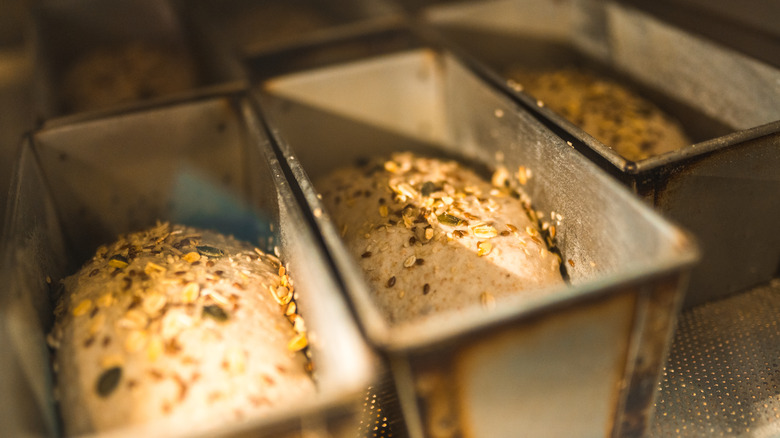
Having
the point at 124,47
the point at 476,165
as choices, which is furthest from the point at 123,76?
the point at 476,165

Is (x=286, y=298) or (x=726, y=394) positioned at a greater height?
(x=286, y=298)

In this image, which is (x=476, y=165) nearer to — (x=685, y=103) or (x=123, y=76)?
(x=685, y=103)

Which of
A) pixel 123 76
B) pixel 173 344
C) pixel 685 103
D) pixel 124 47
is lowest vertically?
pixel 173 344

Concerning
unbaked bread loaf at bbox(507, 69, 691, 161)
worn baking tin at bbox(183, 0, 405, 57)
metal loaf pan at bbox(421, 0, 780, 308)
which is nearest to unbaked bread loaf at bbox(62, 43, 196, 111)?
worn baking tin at bbox(183, 0, 405, 57)

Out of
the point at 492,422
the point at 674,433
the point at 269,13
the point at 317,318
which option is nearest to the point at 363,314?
the point at 317,318

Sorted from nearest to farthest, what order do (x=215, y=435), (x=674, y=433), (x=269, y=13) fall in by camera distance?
(x=215, y=435)
(x=674, y=433)
(x=269, y=13)

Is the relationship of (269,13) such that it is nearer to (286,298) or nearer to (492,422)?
(286,298)

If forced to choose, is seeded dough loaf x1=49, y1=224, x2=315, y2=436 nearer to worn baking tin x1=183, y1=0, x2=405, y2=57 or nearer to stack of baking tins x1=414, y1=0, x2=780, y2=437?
stack of baking tins x1=414, y1=0, x2=780, y2=437
